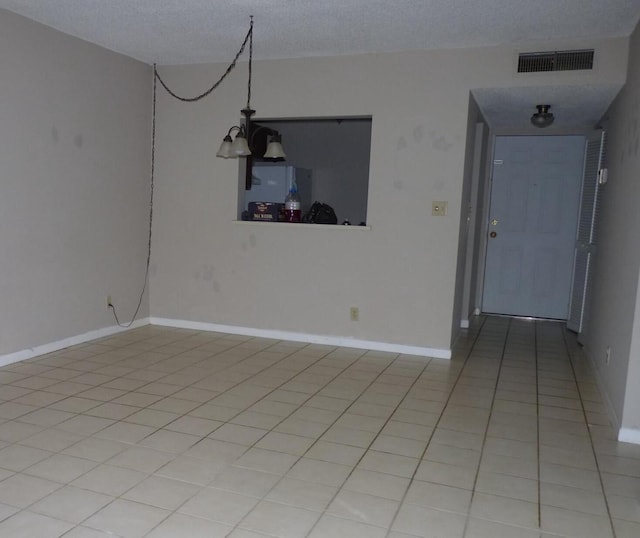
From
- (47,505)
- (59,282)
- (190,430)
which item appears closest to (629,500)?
(190,430)

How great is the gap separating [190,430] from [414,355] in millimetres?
2144

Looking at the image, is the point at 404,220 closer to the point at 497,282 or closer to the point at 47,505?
the point at 497,282

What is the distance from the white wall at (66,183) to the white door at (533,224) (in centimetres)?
376

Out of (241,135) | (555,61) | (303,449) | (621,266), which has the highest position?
(555,61)

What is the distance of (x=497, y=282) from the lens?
6.14m

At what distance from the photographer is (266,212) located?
186 inches

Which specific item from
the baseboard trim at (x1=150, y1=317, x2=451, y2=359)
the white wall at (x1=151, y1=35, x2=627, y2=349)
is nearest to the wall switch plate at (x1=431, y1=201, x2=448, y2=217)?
the white wall at (x1=151, y1=35, x2=627, y2=349)

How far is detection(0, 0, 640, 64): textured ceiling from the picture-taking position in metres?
3.21

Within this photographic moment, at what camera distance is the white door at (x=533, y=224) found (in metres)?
5.83

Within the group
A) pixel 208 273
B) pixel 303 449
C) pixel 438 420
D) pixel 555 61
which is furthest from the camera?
pixel 208 273

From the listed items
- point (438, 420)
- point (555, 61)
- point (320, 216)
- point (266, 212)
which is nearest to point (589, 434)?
point (438, 420)

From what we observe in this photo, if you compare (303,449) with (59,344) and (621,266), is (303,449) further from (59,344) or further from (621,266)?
(59,344)

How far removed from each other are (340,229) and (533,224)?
2649 mm

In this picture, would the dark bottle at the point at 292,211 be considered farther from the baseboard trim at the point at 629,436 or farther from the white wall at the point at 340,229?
the baseboard trim at the point at 629,436
